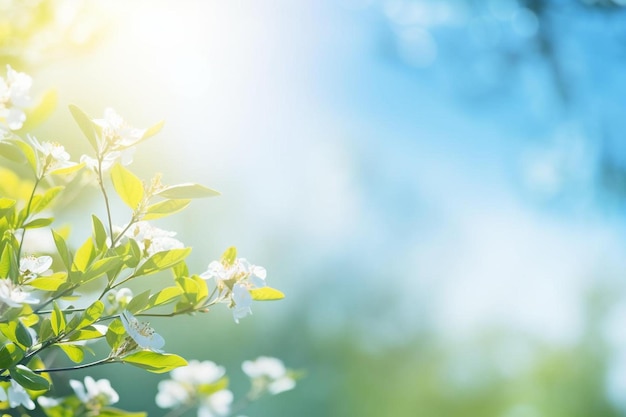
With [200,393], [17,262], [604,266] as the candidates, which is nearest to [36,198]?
[17,262]

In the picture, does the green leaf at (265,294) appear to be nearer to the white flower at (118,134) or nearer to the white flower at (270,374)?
the white flower at (118,134)

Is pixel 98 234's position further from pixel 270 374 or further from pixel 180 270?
pixel 270 374

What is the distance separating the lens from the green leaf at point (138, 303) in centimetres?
78

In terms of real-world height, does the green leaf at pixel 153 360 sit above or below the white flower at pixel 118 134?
below

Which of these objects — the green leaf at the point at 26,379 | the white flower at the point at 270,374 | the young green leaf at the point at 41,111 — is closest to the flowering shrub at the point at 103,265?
the green leaf at the point at 26,379

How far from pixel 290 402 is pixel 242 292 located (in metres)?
8.74

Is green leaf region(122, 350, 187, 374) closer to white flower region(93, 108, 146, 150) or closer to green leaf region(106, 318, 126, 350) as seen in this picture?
green leaf region(106, 318, 126, 350)

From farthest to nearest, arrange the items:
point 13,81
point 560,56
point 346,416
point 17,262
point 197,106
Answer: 1. point 346,416
2. point 197,106
3. point 560,56
4. point 13,81
5. point 17,262

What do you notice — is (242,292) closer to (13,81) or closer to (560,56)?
(13,81)

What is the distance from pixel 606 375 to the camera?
32.1ft

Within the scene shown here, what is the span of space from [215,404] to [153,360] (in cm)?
65

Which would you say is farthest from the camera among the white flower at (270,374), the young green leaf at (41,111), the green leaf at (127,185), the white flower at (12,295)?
the white flower at (270,374)

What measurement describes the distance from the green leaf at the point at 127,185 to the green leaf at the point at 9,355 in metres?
0.20

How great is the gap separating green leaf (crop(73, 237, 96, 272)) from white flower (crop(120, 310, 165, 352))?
91 millimetres
